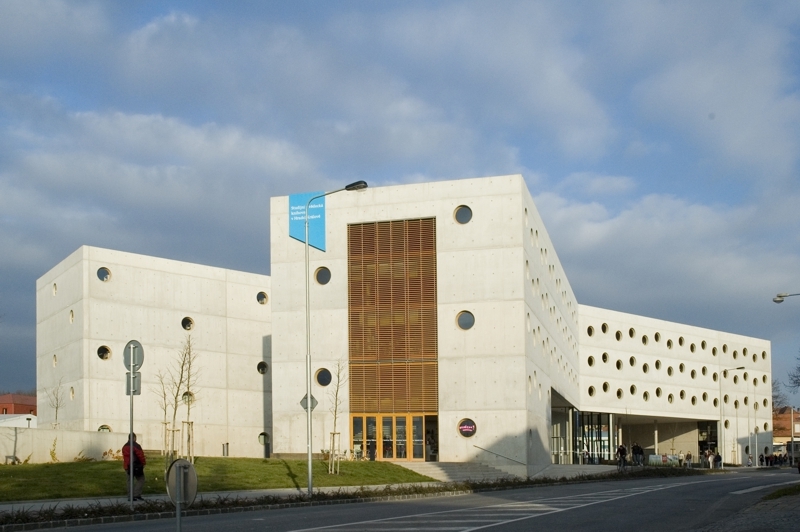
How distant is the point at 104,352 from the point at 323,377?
13.2 m

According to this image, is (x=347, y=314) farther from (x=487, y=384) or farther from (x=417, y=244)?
(x=487, y=384)

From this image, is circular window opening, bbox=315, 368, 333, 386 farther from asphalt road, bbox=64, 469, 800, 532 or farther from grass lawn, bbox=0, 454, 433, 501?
asphalt road, bbox=64, 469, 800, 532

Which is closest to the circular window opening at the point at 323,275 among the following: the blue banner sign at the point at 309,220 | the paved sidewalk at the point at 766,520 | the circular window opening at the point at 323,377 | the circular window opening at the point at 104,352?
the blue banner sign at the point at 309,220

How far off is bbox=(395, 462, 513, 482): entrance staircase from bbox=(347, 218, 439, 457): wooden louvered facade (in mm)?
Result: 3372

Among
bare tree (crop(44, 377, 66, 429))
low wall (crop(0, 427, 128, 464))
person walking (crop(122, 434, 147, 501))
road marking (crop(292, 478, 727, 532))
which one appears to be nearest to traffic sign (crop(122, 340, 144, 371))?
person walking (crop(122, 434, 147, 501))

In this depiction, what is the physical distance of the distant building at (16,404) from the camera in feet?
394

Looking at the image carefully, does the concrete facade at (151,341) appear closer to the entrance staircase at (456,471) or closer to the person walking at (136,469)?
the entrance staircase at (456,471)

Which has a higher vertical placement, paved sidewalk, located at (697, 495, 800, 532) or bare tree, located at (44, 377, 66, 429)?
bare tree, located at (44, 377, 66, 429)

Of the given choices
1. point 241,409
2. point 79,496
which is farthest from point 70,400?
point 79,496

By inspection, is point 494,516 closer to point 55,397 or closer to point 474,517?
point 474,517

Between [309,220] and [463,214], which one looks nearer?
[463,214]

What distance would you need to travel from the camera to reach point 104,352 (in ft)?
175

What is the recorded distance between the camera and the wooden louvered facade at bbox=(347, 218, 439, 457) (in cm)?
4756

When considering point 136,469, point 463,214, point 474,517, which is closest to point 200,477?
point 136,469
